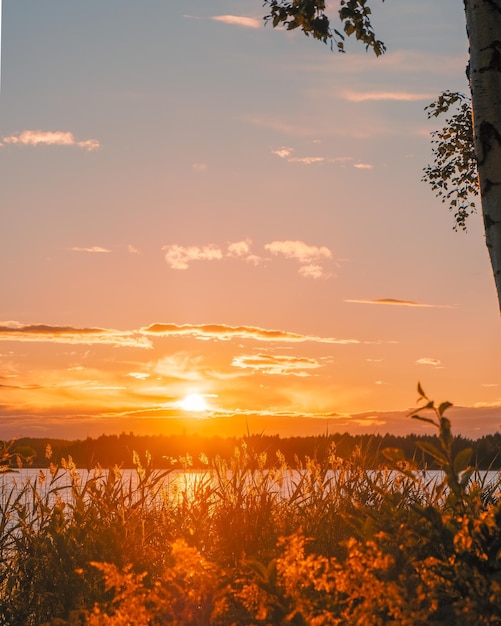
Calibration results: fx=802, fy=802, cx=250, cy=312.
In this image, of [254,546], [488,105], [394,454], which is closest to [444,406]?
[394,454]

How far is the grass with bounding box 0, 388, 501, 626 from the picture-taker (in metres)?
3.85

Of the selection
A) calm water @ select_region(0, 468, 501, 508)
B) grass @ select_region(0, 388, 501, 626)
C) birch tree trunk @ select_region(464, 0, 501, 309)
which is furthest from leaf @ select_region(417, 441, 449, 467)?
calm water @ select_region(0, 468, 501, 508)

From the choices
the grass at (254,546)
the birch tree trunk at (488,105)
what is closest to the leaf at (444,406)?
the grass at (254,546)

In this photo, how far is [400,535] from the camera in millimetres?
3959

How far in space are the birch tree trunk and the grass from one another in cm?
200

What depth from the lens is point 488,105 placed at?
20.4 feet

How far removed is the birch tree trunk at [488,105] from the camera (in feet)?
19.7

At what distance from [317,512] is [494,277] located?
3315mm

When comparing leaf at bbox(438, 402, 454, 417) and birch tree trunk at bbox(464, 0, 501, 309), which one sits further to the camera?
birch tree trunk at bbox(464, 0, 501, 309)

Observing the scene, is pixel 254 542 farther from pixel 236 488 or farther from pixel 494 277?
pixel 494 277

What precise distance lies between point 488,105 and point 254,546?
4.35 metres

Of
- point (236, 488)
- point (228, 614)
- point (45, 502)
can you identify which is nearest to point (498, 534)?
point (228, 614)

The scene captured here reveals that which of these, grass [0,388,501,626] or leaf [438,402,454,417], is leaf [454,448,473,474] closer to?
grass [0,388,501,626]

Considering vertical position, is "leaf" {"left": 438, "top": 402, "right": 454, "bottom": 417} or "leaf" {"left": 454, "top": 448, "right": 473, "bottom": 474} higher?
"leaf" {"left": 438, "top": 402, "right": 454, "bottom": 417}
